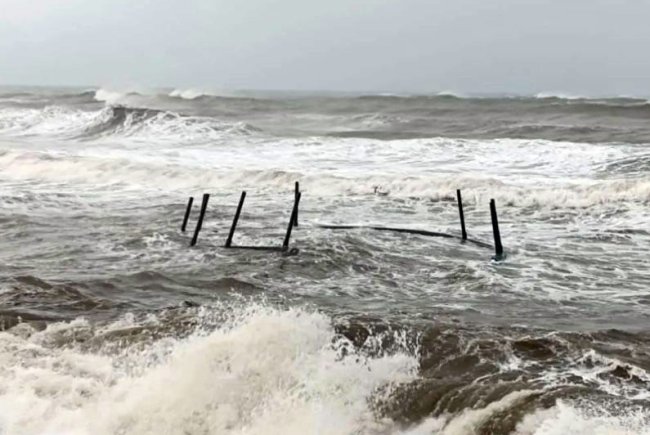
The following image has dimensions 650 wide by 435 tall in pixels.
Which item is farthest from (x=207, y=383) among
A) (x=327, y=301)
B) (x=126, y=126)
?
(x=126, y=126)

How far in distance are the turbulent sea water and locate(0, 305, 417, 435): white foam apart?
0.02m

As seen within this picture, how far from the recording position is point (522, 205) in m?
17.5

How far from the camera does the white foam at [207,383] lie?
601 cm

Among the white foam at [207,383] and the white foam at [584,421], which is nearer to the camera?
the white foam at [584,421]

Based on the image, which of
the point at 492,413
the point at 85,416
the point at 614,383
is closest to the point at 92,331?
the point at 85,416

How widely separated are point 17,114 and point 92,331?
131ft

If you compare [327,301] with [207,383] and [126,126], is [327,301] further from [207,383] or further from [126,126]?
[126,126]

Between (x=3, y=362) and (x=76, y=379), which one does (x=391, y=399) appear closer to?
(x=76, y=379)

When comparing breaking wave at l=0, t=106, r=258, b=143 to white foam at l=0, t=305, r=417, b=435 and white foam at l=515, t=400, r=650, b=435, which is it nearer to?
white foam at l=0, t=305, r=417, b=435

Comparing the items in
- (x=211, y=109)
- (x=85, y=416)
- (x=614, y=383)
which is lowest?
(x=614, y=383)

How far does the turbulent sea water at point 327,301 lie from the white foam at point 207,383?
0.07 ft

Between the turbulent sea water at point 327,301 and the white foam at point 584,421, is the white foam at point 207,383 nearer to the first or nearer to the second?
the turbulent sea water at point 327,301

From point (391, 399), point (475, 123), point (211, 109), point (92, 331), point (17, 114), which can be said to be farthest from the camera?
point (211, 109)

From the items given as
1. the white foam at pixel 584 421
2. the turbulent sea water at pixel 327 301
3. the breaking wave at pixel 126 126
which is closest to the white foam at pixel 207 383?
the turbulent sea water at pixel 327 301
